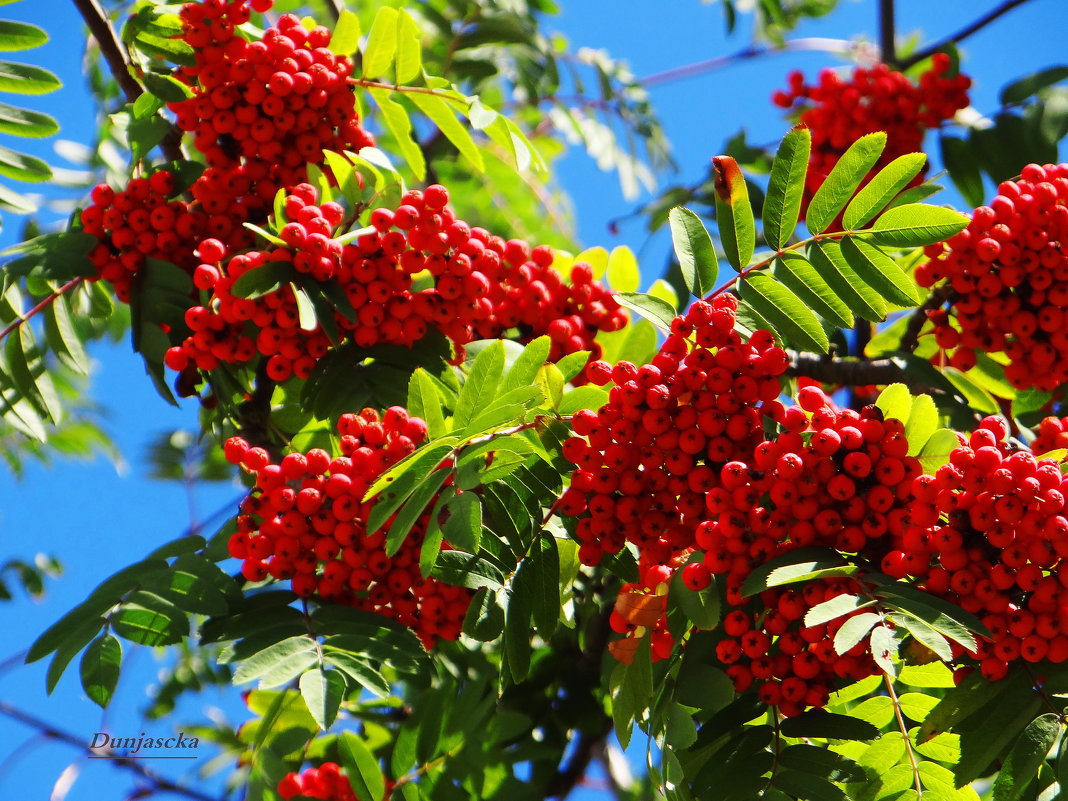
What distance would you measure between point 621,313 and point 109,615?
168 centimetres

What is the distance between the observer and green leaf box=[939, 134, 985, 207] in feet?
12.8

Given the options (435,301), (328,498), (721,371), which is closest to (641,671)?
(721,371)

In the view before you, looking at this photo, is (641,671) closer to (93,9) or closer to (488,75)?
(93,9)

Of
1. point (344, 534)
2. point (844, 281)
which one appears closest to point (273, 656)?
point (344, 534)

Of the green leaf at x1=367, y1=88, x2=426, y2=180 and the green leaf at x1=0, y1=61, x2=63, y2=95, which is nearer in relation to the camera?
the green leaf at x1=367, y1=88, x2=426, y2=180

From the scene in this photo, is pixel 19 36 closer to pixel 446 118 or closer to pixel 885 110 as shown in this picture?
pixel 446 118

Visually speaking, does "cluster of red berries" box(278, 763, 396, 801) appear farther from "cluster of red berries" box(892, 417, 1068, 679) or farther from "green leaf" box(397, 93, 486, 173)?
"green leaf" box(397, 93, 486, 173)

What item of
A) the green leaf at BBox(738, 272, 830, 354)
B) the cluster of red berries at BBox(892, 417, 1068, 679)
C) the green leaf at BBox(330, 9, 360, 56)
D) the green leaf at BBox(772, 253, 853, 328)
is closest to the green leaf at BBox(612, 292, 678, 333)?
the green leaf at BBox(738, 272, 830, 354)

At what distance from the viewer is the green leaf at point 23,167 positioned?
3.32m

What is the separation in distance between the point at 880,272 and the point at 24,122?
263cm

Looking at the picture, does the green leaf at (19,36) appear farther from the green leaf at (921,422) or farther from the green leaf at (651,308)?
the green leaf at (921,422)

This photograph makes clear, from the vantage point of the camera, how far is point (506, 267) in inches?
125

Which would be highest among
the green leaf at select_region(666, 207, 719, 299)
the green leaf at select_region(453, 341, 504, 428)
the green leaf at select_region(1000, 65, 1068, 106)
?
the green leaf at select_region(1000, 65, 1068, 106)

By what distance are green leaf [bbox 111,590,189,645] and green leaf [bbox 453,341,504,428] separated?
0.79m
